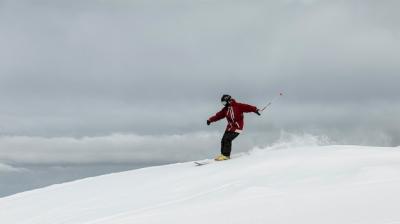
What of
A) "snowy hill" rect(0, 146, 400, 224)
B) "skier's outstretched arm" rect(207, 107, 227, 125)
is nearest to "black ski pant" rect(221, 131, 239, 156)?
"snowy hill" rect(0, 146, 400, 224)

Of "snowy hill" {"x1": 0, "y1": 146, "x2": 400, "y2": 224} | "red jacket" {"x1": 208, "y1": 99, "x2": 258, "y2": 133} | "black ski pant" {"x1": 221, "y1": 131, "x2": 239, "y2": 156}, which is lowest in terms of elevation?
"snowy hill" {"x1": 0, "y1": 146, "x2": 400, "y2": 224}

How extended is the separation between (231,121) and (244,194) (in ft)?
18.8

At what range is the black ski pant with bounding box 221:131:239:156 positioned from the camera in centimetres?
1526

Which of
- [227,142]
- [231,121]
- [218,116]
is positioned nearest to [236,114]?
[231,121]

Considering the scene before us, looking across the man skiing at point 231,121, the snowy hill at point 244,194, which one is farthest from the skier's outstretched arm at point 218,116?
the snowy hill at point 244,194

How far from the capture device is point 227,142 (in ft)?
50.2

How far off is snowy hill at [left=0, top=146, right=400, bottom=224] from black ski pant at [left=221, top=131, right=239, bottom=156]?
1.20 feet

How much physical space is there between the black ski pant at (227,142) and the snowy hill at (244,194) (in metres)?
0.36

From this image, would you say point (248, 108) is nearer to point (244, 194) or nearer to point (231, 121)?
point (231, 121)

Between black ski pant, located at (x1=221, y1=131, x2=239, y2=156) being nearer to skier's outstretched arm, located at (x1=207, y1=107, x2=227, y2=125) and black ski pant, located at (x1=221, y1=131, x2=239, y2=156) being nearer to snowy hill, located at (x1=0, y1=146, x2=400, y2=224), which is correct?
snowy hill, located at (x1=0, y1=146, x2=400, y2=224)

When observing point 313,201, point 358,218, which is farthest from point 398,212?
point 313,201

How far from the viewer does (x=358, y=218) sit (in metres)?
7.66

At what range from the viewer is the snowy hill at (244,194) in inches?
327

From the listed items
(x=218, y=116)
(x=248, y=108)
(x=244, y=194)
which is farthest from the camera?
(x=218, y=116)
